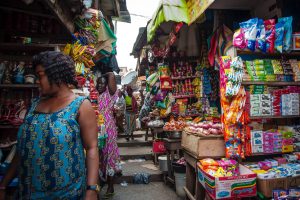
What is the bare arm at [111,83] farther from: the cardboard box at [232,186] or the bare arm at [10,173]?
the bare arm at [10,173]

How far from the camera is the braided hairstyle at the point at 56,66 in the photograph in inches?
76.3

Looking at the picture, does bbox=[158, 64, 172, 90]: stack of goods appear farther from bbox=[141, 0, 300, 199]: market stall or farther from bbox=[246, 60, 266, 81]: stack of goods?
bbox=[246, 60, 266, 81]: stack of goods

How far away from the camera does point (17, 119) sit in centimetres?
→ 348

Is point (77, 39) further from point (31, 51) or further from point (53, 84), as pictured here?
point (53, 84)

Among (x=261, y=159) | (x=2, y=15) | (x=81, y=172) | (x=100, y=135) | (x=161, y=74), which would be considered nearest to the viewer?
(x=81, y=172)

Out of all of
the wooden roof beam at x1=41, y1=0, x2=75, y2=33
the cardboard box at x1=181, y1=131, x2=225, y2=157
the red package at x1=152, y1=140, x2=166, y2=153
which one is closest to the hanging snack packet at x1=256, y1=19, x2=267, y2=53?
the cardboard box at x1=181, y1=131, x2=225, y2=157

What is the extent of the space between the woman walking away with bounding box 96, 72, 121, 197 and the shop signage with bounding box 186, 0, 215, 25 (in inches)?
74.1

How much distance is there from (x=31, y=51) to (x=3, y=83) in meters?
0.61

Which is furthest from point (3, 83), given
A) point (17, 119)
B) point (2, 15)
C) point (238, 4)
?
point (238, 4)

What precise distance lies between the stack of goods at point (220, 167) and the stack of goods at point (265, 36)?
1.67m

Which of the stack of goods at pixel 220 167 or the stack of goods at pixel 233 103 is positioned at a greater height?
the stack of goods at pixel 233 103

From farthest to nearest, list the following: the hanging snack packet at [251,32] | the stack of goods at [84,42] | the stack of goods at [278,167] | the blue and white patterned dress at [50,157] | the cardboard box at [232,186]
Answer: the stack of goods at [84,42], the hanging snack packet at [251,32], the stack of goods at [278,167], the cardboard box at [232,186], the blue and white patterned dress at [50,157]

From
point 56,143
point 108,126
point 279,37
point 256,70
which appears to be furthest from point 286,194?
point 108,126

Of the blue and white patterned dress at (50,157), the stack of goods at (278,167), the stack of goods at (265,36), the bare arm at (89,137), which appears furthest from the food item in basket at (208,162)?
the blue and white patterned dress at (50,157)
